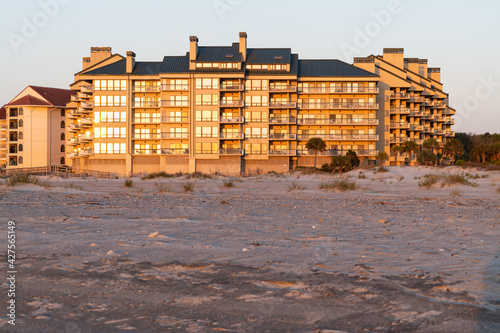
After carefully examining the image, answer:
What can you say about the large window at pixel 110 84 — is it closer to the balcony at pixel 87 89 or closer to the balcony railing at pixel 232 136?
the balcony at pixel 87 89

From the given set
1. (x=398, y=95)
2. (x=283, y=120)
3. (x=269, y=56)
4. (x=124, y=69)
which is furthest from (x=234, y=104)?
(x=398, y=95)

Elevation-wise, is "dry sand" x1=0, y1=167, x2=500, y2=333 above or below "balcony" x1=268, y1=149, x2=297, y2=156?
below

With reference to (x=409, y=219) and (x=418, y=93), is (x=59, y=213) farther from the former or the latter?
(x=418, y=93)

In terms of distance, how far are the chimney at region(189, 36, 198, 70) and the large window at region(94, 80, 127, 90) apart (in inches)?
412

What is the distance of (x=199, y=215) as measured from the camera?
1306 cm

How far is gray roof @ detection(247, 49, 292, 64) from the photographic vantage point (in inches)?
2825

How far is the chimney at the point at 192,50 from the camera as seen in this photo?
70.2 meters

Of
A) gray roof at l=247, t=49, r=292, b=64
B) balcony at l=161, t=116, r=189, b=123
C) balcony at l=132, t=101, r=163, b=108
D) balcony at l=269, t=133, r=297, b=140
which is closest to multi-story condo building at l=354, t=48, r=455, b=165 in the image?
gray roof at l=247, t=49, r=292, b=64

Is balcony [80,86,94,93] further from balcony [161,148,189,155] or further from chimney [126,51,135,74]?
balcony [161,148,189,155]

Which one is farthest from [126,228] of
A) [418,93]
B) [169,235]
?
[418,93]

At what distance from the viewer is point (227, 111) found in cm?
7175

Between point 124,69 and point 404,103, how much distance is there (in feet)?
149

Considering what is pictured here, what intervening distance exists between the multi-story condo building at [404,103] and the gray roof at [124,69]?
31587 mm

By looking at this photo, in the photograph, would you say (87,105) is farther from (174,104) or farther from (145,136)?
(174,104)
